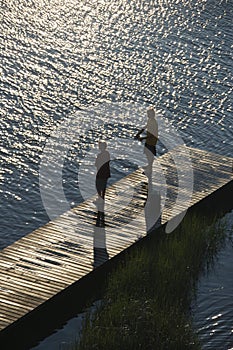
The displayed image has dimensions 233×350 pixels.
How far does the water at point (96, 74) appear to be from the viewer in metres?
28.4

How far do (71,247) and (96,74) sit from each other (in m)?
14.8

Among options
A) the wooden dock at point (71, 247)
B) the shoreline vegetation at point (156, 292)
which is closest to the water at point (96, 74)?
the wooden dock at point (71, 247)

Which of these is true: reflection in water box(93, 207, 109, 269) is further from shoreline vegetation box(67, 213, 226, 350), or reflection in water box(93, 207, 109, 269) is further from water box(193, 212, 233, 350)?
water box(193, 212, 233, 350)

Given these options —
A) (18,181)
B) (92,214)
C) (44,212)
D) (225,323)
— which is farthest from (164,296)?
(18,181)

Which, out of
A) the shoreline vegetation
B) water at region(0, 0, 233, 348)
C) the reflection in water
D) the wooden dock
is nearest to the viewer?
the shoreline vegetation

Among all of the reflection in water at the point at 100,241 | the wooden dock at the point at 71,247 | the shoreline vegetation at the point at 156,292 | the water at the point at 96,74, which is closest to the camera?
the shoreline vegetation at the point at 156,292

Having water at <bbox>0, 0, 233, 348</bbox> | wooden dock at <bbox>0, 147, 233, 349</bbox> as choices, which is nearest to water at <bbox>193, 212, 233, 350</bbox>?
wooden dock at <bbox>0, 147, 233, 349</bbox>

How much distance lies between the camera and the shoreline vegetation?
19188 millimetres

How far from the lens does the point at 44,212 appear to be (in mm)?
25672

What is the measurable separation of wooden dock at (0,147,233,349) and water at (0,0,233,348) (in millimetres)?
1492

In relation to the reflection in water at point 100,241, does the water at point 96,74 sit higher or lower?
higher

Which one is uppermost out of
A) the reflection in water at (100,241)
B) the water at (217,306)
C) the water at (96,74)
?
the water at (96,74)

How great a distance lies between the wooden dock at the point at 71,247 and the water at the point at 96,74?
4.89 feet

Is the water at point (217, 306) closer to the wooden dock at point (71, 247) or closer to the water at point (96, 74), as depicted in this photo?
the wooden dock at point (71, 247)
